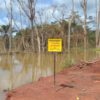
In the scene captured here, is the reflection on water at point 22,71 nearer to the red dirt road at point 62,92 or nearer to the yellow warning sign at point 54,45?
the red dirt road at point 62,92

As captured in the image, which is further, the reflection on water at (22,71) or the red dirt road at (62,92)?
the reflection on water at (22,71)

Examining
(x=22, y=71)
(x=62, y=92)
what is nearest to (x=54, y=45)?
(x=62, y=92)

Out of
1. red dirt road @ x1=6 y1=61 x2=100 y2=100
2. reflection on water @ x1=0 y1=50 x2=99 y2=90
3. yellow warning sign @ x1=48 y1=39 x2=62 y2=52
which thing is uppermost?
yellow warning sign @ x1=48 y1=39 x2=62 y2=52

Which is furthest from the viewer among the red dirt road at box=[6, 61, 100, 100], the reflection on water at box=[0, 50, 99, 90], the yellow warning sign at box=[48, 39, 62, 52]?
the reflection on water at box=[0, 50, 99, 90]

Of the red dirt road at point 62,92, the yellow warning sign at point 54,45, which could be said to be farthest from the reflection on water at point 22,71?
the yellow warning sign at point 54,45

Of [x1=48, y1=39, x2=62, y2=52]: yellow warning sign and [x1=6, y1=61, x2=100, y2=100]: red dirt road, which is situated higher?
[x1=48, y1=39, x2=62, y2=52]: yellow warning sign

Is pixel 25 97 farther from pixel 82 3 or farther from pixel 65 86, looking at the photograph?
pixel 82 3

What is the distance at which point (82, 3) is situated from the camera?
39219 mm

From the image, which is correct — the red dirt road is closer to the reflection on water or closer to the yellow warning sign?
the yellow warning sign

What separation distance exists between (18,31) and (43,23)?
3309 mm

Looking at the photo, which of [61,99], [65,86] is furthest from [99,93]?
[65,86]

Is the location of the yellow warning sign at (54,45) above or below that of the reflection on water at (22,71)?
above

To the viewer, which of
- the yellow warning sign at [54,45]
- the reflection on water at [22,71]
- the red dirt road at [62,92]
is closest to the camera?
the red dirt road at [62,92]

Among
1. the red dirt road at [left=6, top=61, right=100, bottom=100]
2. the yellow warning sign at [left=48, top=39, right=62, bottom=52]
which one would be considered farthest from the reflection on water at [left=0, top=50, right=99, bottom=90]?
the yellow warning sign at [left=48, top=39, right=62, bottom=52]
